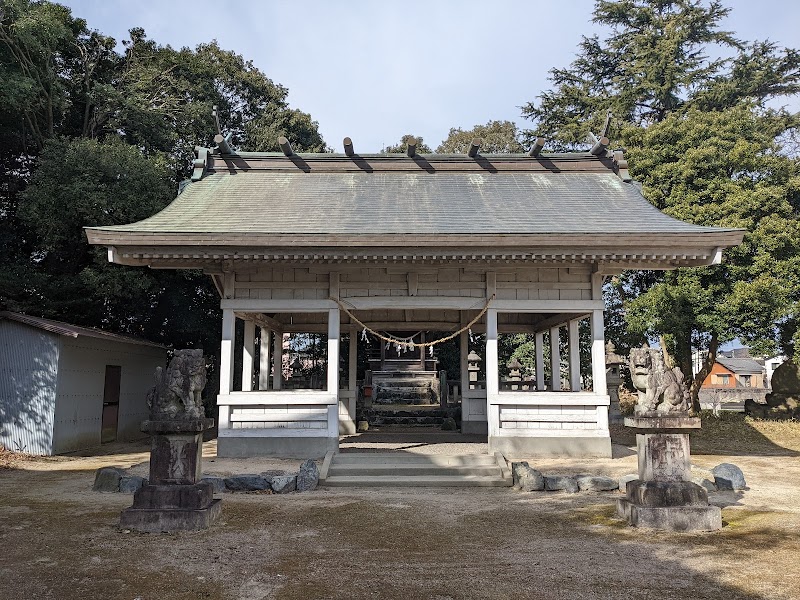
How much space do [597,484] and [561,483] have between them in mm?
522

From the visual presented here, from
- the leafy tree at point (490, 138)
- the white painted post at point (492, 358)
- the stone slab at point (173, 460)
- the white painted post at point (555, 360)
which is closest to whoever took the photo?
the stone slab at point (173, 460)

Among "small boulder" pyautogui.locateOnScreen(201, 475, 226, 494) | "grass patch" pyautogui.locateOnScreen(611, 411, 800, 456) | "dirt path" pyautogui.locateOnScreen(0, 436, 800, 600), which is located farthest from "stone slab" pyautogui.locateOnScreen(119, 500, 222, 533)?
"grass patch" pyautogui.locateOnScreen(611, 411, 800, 456)

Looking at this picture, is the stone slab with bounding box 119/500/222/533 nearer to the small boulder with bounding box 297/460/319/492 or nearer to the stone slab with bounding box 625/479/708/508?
the small boulder with bounding box 297/460/319/492

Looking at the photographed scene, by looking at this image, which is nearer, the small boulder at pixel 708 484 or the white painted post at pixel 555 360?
the small boulder at pixel 708 484

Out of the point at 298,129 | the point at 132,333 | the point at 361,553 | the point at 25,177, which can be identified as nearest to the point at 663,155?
the point at 298,129

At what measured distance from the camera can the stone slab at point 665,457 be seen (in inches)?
249

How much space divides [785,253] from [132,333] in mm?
20378

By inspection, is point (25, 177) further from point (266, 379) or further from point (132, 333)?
point (266, 379)

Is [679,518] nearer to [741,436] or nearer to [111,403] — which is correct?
[741,436]

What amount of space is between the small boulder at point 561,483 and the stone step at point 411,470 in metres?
1.03

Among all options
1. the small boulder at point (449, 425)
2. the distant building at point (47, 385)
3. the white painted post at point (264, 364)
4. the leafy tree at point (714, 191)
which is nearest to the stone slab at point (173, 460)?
the distant building at point (47, 385)

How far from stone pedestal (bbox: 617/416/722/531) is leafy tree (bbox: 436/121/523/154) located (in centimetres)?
2407

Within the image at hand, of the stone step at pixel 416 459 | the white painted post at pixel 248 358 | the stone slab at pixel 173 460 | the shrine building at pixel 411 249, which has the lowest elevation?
the stone step at pixel 416 459

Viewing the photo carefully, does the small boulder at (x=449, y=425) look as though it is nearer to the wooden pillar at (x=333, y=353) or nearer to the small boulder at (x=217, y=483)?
the wooden pillar at (x=333, y=353)
